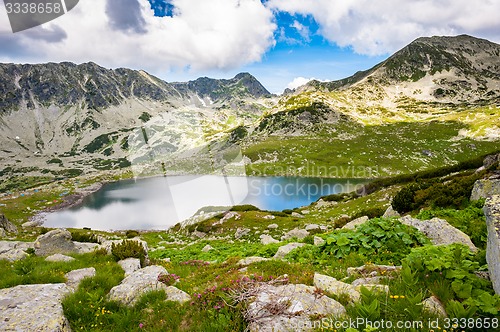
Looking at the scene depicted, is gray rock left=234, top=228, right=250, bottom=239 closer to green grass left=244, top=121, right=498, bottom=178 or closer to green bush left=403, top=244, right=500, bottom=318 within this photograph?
green bush left=403, top=244, right=500, bottom=318

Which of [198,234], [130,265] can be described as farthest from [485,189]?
[198,234]

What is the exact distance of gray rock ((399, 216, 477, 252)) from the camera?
912 cm

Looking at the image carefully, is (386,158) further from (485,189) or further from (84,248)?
(84,248)

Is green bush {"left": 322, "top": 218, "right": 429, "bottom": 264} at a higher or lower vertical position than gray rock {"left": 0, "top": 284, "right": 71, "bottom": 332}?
lower

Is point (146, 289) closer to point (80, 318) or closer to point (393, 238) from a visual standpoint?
point (80, 318)

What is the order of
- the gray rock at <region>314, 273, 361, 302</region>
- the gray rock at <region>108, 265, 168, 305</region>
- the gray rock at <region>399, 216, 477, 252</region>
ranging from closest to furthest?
the gray rock at <region>314, 273, 361, 302</region> → the gray rock at <region>108, 265, 168, 305</region> → the gray rock at <region>399, 216, 477, 252</region>

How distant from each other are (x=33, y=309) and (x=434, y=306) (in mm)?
8291

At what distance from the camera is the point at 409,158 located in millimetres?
173625

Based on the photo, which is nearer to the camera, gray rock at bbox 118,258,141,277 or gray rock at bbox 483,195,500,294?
gray rock at bbox 483,195,500,294

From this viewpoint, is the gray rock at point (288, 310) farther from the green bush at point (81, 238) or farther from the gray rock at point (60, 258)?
the green bush at point (81, 238)

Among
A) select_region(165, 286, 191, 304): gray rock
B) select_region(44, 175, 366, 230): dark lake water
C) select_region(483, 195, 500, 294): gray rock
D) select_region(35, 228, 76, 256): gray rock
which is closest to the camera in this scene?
select_region(483, 195, 500, 294): gray rock

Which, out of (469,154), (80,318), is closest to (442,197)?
(80,318)

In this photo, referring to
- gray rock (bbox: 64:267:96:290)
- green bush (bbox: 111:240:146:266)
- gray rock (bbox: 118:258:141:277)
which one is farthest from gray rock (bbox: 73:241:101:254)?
gray rock (bbox: 64:267:96:290)

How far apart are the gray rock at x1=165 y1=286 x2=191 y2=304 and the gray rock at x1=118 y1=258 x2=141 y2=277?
3.44 m
